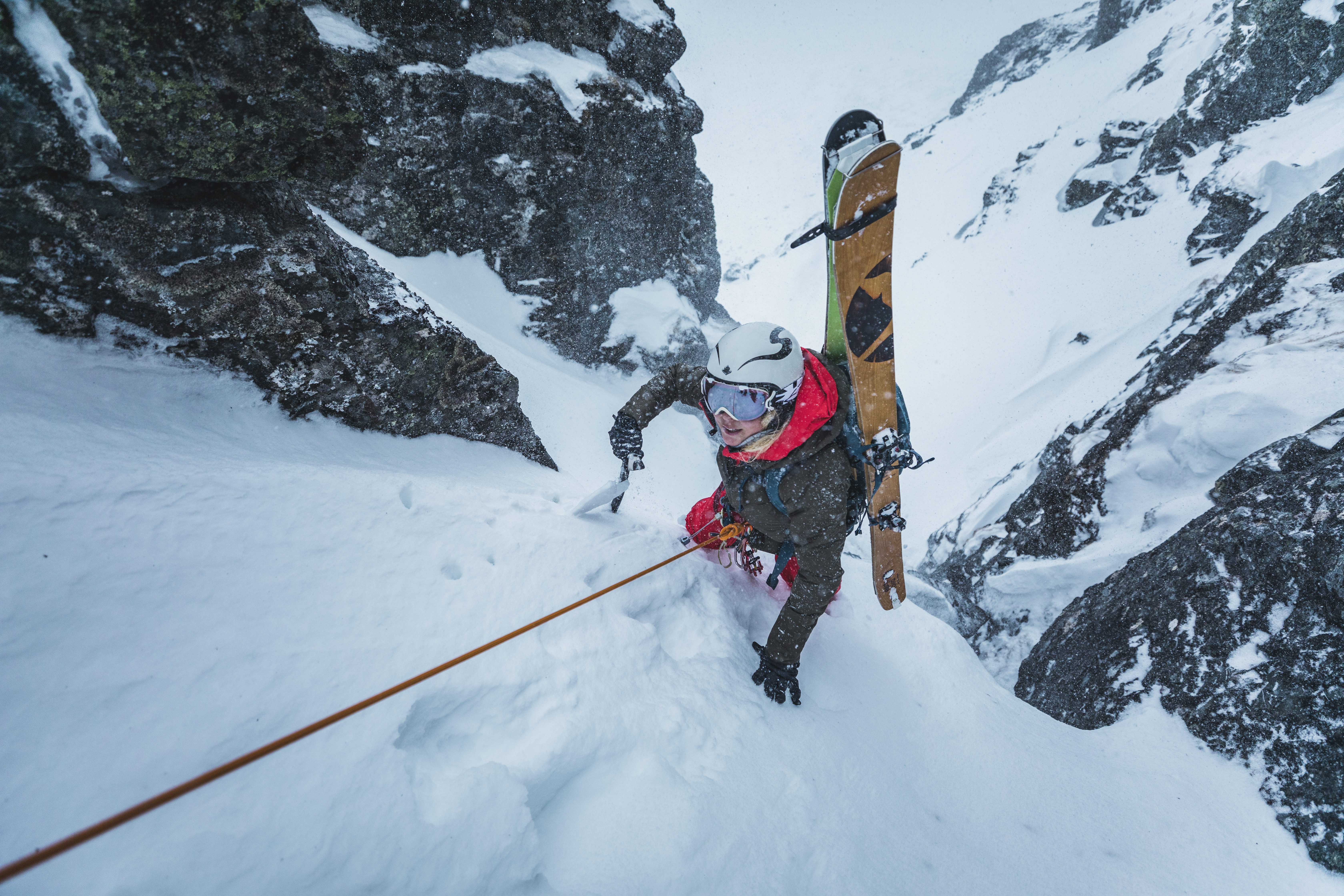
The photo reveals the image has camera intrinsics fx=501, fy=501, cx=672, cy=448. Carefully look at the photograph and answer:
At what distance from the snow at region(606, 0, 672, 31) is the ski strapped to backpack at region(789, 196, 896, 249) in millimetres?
11068

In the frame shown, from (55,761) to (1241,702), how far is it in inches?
210

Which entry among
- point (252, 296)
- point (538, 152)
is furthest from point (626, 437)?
point (538, 152)

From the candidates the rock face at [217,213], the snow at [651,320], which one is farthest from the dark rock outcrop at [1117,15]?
the rock face at [217,213]

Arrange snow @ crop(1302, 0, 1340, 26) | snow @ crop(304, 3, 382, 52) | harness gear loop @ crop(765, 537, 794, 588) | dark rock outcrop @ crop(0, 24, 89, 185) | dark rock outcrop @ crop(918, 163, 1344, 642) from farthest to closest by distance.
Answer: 1. snow @ crop(1302, 0, 1340, 26)
2. snow @ crop(304, 3, 382, 52)
3. dark rock outcrop @ crop(918, 163, 1344, 642)
4. harness gear loop @ crop(765, 537, 794, 588)
5. dark rock outcrop @ crop(0, 24, 89, 185)

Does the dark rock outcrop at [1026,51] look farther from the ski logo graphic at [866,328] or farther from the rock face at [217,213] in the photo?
the rock face at [217,213]

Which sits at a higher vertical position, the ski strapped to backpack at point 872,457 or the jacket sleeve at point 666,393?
the jacket sleeve at point 666,393

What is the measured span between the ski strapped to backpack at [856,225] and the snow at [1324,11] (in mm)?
27054

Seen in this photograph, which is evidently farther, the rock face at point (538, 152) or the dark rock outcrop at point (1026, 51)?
the dark rock outcrop at point (1026, 51)

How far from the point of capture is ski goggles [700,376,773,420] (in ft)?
8.89

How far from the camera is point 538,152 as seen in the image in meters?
10.4

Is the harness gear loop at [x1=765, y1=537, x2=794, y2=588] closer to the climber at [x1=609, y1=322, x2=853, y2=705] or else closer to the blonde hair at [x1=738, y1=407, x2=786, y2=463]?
the climber at [x1=609, y1=322, x2=853, y2=705]

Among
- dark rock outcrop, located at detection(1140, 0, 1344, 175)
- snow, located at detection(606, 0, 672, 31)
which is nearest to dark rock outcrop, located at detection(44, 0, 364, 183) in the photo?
snow, located at detection(606, 0, 672, 31)

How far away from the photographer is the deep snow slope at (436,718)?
1384mm

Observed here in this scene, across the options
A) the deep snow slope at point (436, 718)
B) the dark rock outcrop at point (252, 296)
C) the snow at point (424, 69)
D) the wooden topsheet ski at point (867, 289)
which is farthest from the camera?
the snow at point (424, 69)
